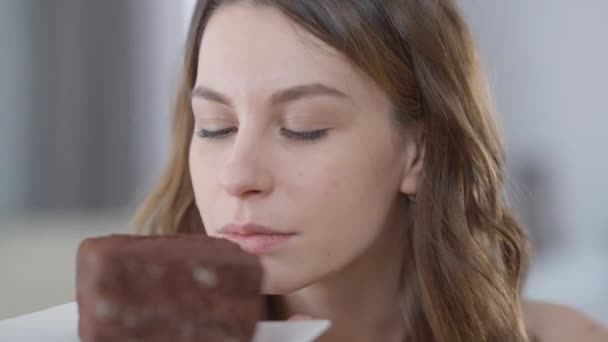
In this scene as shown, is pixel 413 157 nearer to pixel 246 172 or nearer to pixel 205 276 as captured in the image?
pixel 246 172

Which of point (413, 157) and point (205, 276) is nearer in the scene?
point (205, 276)

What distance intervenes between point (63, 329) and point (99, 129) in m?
1.96

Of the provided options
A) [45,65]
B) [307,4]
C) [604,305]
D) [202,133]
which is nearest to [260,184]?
[202,133]

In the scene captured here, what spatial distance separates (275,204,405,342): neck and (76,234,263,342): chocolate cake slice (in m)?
0.50

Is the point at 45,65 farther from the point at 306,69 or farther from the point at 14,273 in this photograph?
the point at 306,69

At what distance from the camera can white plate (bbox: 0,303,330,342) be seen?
29.9 inches

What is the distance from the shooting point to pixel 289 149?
44.3 inches

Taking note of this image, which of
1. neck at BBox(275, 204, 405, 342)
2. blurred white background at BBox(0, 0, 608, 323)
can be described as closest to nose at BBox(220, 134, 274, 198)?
neck at BBox(275, 204, 405, 342)

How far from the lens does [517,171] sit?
329 centimetres

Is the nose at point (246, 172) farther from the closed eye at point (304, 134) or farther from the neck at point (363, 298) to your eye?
the neck at point (363, 298)

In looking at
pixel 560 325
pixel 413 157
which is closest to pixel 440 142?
pixel 413 157

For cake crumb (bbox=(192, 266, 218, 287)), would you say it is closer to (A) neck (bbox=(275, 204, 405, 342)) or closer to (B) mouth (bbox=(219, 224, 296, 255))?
(B) mouth (bbox=(219, 224, 296, 255))

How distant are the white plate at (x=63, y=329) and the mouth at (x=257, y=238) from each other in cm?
27

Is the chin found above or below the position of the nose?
below
